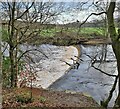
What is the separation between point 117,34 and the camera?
166 centimetres

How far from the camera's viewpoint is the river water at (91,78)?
194cm

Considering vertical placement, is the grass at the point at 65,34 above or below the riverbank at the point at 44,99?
above

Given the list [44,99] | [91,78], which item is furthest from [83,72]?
[44,99]

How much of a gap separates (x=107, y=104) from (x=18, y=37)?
0.88 m

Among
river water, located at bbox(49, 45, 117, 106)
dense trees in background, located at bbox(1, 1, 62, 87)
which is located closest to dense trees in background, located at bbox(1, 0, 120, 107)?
dense trees in background, located at bbox(1, 1, 62, 87)

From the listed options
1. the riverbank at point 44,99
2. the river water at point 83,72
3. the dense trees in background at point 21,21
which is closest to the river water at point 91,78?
the river water at point 83,72

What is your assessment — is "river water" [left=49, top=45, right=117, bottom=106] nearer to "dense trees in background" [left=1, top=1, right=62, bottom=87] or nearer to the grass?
the grass

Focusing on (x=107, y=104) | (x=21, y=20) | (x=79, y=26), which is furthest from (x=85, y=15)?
(x=107, y=104)

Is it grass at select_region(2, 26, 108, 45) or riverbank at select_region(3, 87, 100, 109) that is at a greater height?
grass at select_region(2, 26, 108, 45)

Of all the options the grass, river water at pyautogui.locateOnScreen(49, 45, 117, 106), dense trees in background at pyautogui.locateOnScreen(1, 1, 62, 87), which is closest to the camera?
the grass

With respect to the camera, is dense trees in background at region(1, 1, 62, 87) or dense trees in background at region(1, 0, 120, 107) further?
dense trees in background at region(1, 1, 62, 87)

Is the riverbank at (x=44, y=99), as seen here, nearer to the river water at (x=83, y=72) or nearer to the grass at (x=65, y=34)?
the river water at (x=83, y=72)

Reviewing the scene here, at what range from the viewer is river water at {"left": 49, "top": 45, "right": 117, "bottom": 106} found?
1.94 m

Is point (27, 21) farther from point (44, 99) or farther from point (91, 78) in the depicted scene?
point (91, 78)
